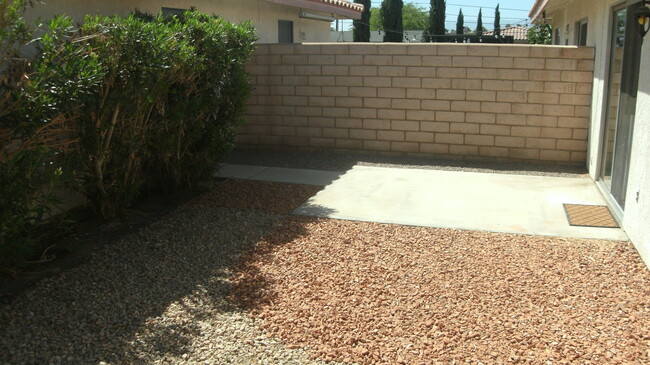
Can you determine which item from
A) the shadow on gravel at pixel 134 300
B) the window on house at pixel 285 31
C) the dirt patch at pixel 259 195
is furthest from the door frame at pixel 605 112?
the window on house at pixel 285 31

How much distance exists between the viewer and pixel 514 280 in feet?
16.7

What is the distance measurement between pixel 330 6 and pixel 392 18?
22257 mm

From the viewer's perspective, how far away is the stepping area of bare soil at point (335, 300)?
3.92 metres

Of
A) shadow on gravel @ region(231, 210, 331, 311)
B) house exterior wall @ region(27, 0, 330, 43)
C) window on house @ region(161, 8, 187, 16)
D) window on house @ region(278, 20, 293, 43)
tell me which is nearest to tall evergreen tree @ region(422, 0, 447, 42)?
house exterior wall @ region(27, 0, 330, 43)

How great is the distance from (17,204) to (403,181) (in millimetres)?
5545

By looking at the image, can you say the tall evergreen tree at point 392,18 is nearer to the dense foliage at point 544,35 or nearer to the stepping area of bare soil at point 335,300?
the dense foliage at point 544,35

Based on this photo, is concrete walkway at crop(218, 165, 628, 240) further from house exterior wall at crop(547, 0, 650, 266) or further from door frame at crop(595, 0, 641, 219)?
house exterior wall at crop(547, 0, 650, 266)

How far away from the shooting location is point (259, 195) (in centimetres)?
797

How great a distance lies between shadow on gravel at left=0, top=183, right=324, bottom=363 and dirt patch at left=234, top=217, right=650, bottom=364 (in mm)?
322

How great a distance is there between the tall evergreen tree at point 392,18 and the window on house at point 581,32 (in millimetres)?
25735

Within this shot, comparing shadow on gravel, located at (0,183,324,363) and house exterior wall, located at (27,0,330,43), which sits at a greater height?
house exterior wall, located at (27,0,330,43)

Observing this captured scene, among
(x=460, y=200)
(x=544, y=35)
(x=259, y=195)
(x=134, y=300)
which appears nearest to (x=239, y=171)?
(x=259, y=195)

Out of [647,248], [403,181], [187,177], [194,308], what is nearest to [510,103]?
[403,181]

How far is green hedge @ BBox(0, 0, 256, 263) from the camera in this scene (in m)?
4.50
